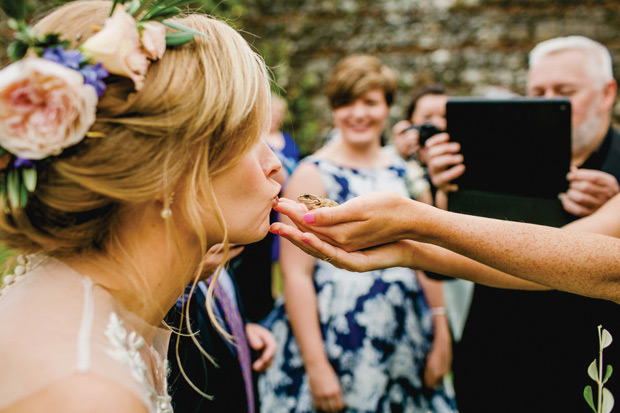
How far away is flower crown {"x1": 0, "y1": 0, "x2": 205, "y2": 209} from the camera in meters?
1.02

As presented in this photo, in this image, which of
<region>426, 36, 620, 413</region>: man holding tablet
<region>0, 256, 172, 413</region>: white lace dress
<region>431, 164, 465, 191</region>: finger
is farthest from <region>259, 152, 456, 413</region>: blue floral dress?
<region>0, 256, 172, 413</region>: white lace dress

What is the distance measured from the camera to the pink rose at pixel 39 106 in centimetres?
102

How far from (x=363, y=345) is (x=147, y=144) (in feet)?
7.26

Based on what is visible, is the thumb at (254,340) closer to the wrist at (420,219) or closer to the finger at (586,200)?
the wrist at (420,219)

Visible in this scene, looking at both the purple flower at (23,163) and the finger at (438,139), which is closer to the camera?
the purple flower at (23,163)

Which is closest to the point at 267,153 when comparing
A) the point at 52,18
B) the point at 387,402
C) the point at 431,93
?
the point at 52,18

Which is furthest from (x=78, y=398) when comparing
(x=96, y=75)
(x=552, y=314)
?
(x=552, y=314)

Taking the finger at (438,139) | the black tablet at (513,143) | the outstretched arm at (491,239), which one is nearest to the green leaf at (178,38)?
the outstretched arm at (491,239)

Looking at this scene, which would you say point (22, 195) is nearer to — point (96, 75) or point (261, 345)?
point (96, 75)

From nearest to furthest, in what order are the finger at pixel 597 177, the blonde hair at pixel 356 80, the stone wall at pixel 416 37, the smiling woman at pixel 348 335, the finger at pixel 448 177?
the finger at pixel 597 177 → the finger at pixel 448 177 → the smiling woman at pixel 348 335 → the blonde hair at pixel 356 80 → the stone wall at pixel 416 37

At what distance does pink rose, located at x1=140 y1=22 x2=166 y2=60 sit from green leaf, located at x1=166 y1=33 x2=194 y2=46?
0.07 feet

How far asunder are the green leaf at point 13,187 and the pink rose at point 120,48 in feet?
1.22

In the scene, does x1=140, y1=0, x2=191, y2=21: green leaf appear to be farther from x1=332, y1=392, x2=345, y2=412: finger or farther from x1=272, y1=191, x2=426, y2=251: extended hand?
x1=332, y1=392, x2=345, y2=412: finger

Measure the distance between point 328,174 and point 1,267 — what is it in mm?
2093
